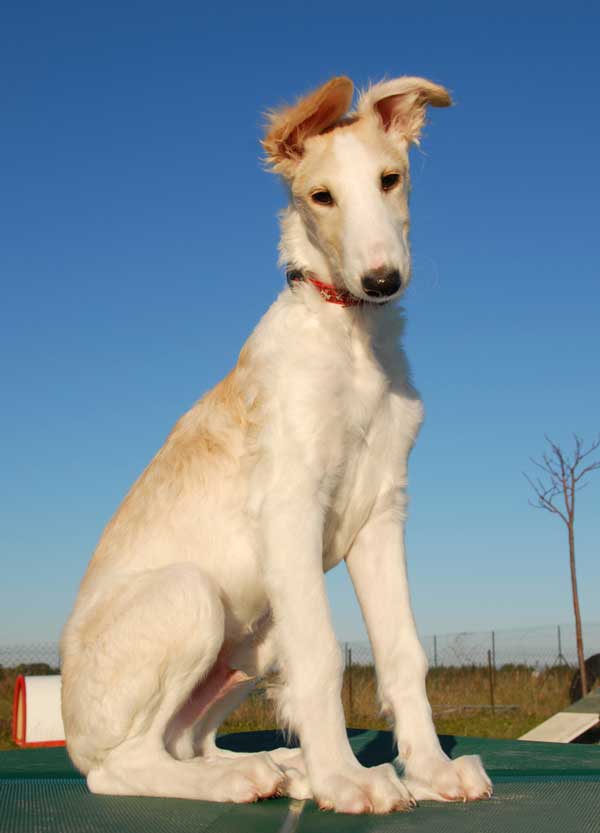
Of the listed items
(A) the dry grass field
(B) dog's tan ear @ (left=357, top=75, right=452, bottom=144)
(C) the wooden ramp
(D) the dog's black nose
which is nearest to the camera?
(D) the dog's black nose

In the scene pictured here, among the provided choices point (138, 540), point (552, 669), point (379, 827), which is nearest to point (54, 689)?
point (138, 540)

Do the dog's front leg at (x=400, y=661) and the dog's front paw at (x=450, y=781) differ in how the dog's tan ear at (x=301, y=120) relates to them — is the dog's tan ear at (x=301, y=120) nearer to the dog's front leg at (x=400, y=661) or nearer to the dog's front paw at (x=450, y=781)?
the dog's front leg at (x=400, y=661)

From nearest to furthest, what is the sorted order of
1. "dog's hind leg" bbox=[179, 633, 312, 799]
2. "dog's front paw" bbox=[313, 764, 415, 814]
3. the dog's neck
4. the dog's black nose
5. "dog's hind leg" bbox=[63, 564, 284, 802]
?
"dog's front paw" bbox=[313, 764, 415, 814]
the dog's black nose
"dog's hind leg" bbox=[63, 564, 284, 802]
"dog's hind leg" bbox=[179, 633, 312, 799]
the dog's neck

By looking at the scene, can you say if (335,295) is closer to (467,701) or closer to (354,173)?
(354,173)

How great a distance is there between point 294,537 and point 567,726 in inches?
328

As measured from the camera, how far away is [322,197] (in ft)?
16.1

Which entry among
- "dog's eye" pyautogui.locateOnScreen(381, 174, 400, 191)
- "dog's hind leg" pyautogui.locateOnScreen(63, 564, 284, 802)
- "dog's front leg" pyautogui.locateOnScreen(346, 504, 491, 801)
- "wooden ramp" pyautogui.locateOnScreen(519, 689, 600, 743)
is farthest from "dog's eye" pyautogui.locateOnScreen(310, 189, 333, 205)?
"wooden ramp" pyautogui.locateOnScreen(519, 689, 600, 743)

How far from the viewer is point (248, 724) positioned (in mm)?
18500

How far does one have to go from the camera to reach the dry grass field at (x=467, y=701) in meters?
19.0

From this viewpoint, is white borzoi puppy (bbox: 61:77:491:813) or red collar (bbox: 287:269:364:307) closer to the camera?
white borzoi puppy (bbox: 61:77:491:813)

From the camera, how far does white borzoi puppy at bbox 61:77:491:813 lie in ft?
14.4

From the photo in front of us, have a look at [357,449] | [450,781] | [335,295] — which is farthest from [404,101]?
[450,781]

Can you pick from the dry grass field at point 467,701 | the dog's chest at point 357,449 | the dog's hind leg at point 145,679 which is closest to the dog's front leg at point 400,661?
the dog's chest at point 357,449

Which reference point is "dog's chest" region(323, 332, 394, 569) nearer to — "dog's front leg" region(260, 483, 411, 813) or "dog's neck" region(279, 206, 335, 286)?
"dog's front leg" region(260, 483, 411, 813)
